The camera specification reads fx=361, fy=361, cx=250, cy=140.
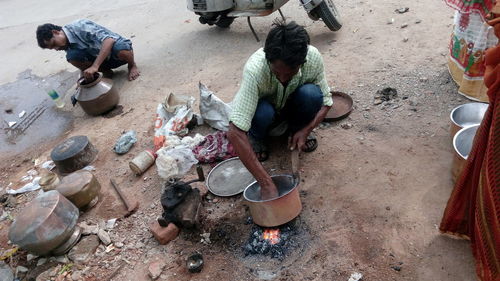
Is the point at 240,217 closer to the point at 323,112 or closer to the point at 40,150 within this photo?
the point at 323,112

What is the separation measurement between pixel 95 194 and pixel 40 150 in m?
1.62

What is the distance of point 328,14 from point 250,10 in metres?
1.17

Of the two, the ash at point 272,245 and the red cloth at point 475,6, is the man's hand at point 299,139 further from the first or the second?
the red cloth at point 475,6

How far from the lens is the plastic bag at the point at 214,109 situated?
11.6 feet

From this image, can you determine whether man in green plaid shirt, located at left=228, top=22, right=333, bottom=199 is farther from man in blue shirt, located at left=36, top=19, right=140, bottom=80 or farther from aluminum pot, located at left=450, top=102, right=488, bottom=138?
man in blue shirt, located at left=36, top=19, right=140, bottom=80

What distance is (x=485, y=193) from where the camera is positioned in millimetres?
1778

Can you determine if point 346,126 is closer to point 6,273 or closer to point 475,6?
point 475,6

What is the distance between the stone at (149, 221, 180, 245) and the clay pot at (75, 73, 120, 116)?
2328 mm

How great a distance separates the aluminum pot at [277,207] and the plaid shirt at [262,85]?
0.49 m

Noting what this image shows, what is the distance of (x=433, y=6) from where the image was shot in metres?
4.81

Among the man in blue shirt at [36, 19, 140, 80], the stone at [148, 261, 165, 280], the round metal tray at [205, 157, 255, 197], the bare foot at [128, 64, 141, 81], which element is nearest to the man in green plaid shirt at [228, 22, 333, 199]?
the round metal tray at [205, 157, 255, 197]

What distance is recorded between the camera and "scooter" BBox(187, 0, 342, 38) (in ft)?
15.0

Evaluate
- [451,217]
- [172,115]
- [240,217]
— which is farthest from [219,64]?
[451,217]

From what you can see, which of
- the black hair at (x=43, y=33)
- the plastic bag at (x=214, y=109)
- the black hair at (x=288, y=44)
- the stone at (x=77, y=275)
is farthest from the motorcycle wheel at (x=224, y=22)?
the stone at (x=77, y=275)
